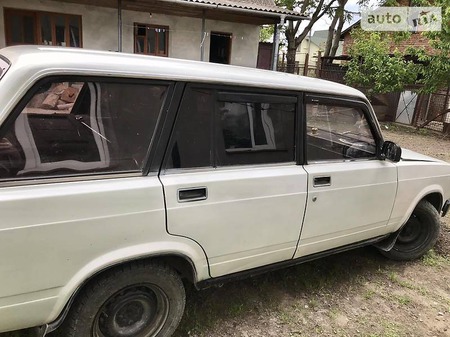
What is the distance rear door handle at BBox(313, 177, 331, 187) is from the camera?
2.74 metres

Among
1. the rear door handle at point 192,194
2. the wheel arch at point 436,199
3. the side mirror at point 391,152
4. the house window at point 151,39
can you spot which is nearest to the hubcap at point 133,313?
the rear door handle at point 192,194

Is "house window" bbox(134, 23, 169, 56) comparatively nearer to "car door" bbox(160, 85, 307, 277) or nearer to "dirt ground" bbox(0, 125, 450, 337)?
"dirt ground" bbox(0, 125, 450, 337)

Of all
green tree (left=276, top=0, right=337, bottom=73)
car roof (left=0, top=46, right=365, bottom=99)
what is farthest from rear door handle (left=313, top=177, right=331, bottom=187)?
green tree (left=276, top=0, right=337, bottom=73)

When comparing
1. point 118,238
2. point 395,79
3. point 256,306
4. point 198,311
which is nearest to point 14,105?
point 118,238

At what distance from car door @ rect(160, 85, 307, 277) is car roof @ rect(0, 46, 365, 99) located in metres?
0.08

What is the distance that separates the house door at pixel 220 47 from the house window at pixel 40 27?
4634 mm

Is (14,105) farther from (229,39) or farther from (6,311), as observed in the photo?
(229,39)

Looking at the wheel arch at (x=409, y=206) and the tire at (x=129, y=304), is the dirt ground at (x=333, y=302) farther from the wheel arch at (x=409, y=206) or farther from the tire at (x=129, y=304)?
the wheel arch at (x=409, y=206)

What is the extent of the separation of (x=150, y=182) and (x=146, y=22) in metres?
11.5

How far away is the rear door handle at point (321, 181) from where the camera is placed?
2744mm

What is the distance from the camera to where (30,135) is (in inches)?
72.1

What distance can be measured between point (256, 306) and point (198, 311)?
1.54ft

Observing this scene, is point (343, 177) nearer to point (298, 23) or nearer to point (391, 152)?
point (391, 152)

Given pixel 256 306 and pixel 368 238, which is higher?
pixel 368 238
